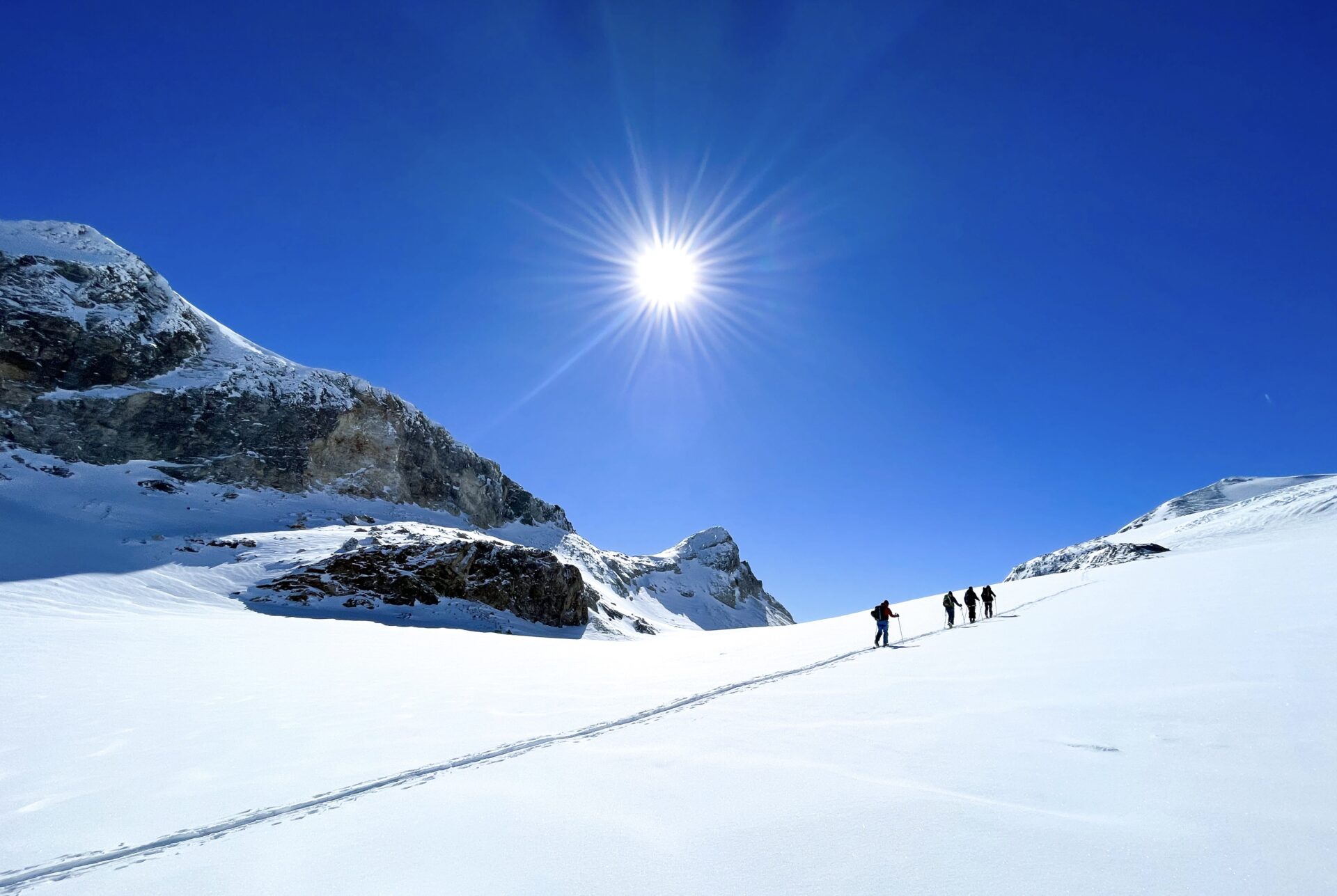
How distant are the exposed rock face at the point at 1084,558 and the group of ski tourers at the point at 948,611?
2484 centimetres

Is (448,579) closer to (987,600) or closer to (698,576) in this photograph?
(987,600)

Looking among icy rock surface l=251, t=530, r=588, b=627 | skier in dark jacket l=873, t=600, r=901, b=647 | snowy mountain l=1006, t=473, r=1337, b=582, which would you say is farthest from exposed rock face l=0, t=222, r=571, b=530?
snowy mountain l=1006, t=473, r=1337, b=582

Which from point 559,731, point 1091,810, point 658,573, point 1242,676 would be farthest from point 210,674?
point 658,573

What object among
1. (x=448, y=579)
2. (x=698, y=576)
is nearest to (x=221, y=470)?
(x=448, y=579)

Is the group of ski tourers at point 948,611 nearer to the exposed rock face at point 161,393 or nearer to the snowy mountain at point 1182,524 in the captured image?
the snowy mountain at point 1182,524

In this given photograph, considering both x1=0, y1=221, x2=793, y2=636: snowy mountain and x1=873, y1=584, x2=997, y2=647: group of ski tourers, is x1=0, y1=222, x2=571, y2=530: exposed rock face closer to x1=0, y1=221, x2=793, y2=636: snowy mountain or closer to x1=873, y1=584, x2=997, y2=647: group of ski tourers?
x1=0, y1=221, x2=793, y2=636: snowy mountain

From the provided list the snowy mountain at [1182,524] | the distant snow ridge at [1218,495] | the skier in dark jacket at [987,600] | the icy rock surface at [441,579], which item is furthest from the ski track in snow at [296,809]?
the distant snow ridge at [1218,495]

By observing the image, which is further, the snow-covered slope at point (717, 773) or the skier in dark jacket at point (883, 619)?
the skier in dark jacket at point (883, 619)

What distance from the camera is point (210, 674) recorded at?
11.9 meters

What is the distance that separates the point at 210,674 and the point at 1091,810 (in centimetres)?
1513

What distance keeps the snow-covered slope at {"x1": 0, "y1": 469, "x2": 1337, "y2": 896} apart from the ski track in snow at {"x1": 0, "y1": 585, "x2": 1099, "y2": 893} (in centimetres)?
3

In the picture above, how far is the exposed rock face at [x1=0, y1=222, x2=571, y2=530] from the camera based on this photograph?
44.4 metres

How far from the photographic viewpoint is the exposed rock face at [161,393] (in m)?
44.4

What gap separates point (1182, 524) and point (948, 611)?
2743 inches
